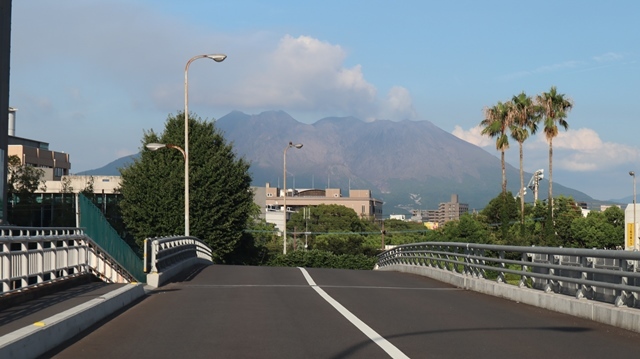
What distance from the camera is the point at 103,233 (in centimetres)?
2573

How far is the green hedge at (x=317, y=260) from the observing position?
2915 inches

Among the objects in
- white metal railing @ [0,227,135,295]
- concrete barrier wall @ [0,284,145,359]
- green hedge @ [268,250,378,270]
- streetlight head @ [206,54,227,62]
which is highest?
streetlight head @ [206,54,227,62]

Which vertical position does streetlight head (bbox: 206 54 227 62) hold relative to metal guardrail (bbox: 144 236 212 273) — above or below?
above

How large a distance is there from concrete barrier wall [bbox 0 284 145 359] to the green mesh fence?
985cm

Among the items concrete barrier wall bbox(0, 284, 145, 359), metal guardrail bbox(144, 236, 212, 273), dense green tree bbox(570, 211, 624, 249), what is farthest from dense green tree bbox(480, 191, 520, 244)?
concrete barrier wall bbox(0, 284, 145, 359)

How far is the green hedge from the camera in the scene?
7403 cm

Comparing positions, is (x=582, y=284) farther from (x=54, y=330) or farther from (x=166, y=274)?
(x=166, y=274)

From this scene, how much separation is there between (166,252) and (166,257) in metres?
0.50

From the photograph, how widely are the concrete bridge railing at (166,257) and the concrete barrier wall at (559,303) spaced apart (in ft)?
25.2

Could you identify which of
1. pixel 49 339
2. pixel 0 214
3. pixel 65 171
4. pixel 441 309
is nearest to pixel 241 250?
pixel 0 214

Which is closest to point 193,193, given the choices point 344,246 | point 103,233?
point 103,233

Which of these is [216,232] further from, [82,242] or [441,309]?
[441,309]

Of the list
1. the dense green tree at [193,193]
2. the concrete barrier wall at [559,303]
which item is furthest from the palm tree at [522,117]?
the concrete barrier wall at [559,303]

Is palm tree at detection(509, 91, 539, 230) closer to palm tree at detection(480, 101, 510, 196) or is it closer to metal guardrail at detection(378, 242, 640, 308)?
palm tree at detection(480, 101, 510, 196)
